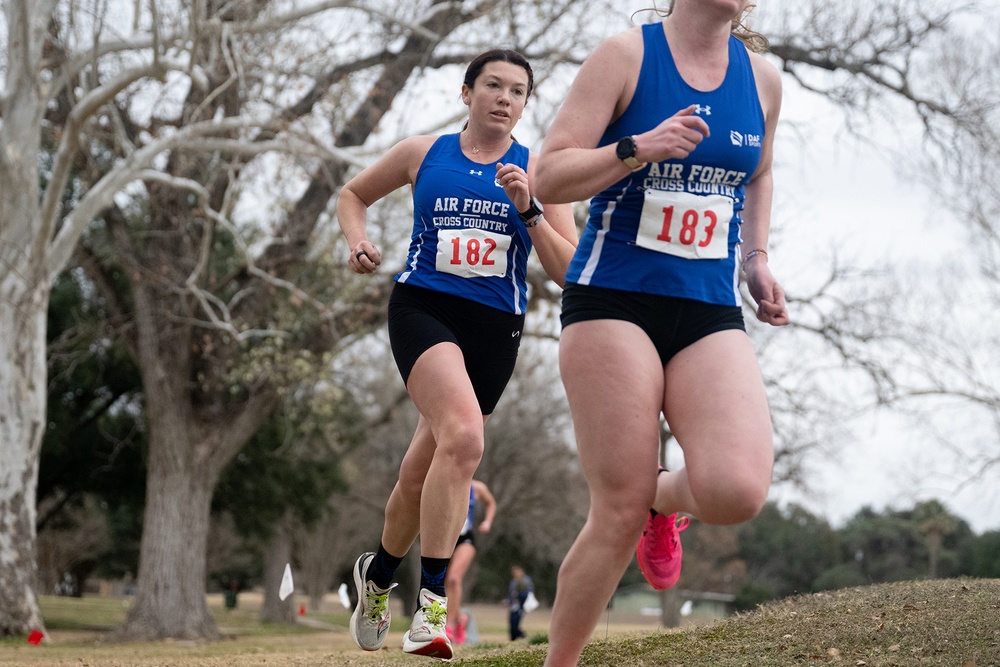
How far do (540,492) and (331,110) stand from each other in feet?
76.5

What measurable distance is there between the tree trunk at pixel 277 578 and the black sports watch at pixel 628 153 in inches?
1079

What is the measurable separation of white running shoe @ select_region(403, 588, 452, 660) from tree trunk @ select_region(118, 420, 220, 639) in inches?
474

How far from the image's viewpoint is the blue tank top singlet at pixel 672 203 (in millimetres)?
3191

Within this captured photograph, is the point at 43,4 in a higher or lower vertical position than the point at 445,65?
lower

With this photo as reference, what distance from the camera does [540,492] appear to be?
118 feet

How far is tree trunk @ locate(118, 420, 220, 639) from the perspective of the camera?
49.6 ft

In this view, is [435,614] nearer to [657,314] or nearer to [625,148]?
[657,314]

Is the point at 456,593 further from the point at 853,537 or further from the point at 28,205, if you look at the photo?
the point at 853,537

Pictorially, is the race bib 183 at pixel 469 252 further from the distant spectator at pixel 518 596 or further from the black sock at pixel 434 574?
the distant spectator at pixel 518 596

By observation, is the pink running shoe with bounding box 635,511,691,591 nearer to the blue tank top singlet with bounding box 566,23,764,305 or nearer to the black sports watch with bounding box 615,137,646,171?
the blue tank top singlet with bounding box 566,23,764,305

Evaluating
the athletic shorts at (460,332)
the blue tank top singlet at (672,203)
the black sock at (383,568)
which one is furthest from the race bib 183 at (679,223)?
the black sock at (383,568)

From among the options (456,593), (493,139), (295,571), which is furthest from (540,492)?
(493,139)

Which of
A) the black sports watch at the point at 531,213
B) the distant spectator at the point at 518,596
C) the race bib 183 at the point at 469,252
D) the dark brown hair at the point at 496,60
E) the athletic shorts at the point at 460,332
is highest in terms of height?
the dark brown hair at the point at 496,60

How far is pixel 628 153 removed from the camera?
2973mm
